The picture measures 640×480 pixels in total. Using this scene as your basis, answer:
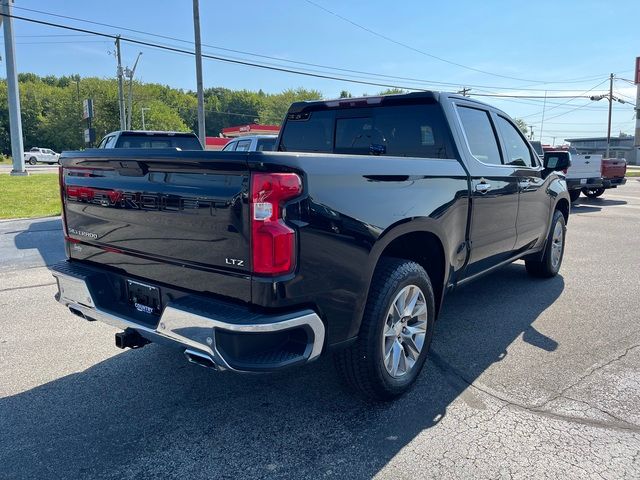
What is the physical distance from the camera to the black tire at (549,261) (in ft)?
19.3

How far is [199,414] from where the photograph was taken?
9.93 feet

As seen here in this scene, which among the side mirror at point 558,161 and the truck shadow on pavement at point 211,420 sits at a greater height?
the side mirror at point 558,161

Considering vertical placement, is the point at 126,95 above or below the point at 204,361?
above

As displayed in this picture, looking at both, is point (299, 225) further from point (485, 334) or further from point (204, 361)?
point (485, 334)

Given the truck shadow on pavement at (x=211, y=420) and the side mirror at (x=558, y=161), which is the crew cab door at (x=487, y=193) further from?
the side mirror at (x=558, y=161)

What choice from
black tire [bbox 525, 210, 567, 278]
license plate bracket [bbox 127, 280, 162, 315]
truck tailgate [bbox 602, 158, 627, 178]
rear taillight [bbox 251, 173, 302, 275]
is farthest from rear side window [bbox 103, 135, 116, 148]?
truck tailgate [bbox 602, 158, 627, 178]

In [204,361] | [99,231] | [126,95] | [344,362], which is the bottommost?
[344,362]

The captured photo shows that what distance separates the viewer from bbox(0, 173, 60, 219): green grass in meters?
11.5

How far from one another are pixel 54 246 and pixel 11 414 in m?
5.64

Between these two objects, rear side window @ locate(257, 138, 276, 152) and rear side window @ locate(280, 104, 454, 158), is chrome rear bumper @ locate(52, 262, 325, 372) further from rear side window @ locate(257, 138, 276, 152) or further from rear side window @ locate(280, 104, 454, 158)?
rear side window @ locate(257, 138, 276, 152)

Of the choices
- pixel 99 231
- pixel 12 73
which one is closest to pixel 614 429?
pixel 99 231

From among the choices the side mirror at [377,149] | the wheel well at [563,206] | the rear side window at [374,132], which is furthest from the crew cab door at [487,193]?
the wheel well at [563,206]

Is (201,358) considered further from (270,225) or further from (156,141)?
(156,141)

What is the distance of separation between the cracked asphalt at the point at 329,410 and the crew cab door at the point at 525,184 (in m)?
0.88
